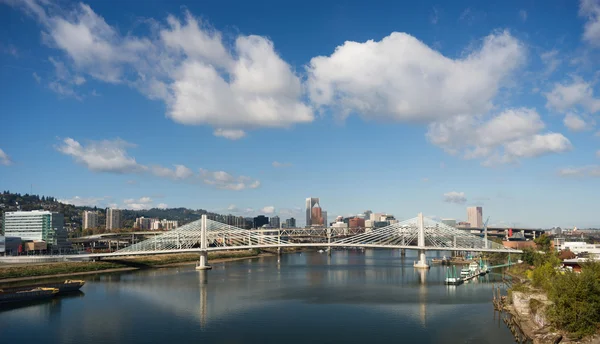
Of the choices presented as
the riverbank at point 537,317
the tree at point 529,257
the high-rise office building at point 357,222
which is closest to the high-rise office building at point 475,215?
the high-rise office building at point 357,222

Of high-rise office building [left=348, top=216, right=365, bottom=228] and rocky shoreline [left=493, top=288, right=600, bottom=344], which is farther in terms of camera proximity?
high-rise office building [left=348, top=216, right=365, bottom=228]

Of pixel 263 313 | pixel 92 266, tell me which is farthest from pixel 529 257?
pixel 92 266

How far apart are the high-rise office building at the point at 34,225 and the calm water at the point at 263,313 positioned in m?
27.2

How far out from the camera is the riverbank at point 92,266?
29.8 m

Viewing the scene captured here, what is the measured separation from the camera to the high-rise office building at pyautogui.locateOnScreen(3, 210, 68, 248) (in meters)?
52.2

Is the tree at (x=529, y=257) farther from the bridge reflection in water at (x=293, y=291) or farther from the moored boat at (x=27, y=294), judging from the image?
the moored boat at (x=27, y=294)

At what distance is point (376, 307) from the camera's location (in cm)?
2048

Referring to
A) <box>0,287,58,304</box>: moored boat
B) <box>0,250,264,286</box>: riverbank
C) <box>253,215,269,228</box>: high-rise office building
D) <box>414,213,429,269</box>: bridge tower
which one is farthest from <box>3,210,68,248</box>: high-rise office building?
<box>253,215,269,228</box>: high-rise office building

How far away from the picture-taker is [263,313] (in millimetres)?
19125

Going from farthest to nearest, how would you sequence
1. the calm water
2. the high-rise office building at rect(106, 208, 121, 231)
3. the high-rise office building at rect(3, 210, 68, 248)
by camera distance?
the high-rise office building at rect(106, 208, 121, 231), the high-rise office building at rect(3, 210, 68, 248), the calm water

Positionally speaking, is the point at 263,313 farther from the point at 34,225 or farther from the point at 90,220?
the point at 90,220

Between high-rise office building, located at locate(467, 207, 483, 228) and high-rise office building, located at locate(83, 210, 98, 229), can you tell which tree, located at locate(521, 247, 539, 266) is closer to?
high-rise office building, located at locate(83, 210, 98, 229)

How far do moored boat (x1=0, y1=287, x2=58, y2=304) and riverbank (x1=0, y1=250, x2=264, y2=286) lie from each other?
6.68 metres

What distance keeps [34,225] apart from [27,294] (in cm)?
3509
